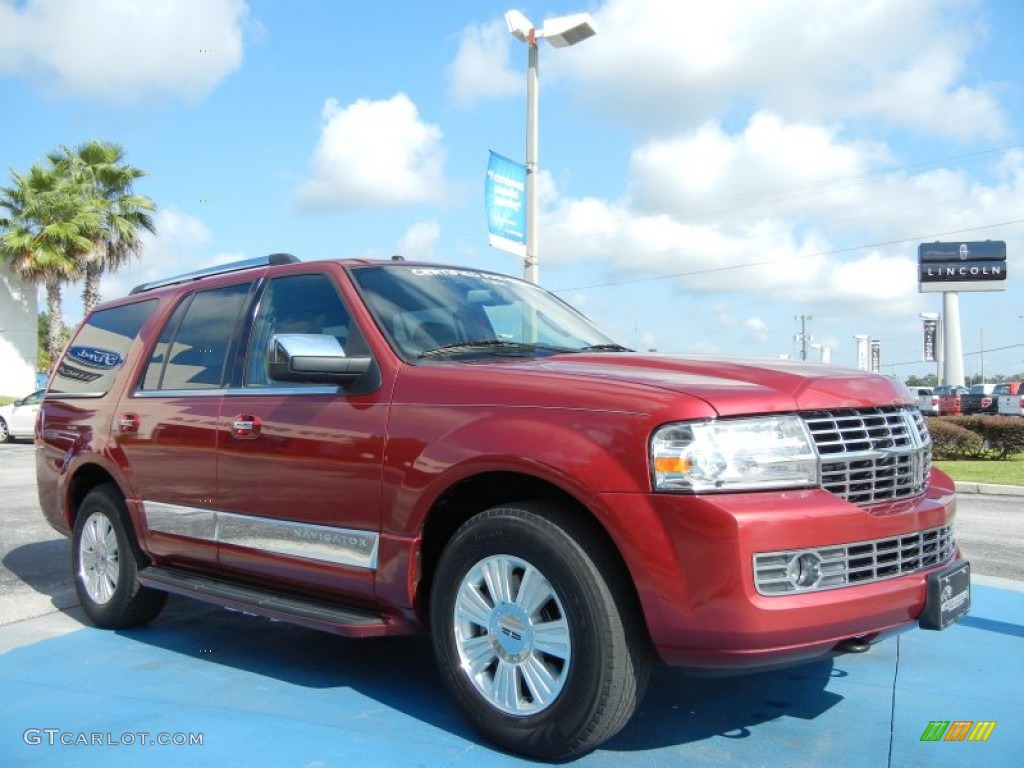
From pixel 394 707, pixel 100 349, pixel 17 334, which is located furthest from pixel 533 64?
pixel 17 334

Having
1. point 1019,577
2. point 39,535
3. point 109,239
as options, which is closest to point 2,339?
point 109,239

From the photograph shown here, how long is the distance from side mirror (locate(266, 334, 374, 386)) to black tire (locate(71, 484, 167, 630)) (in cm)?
193

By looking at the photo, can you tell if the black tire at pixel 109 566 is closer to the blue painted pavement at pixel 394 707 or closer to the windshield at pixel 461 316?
the blue painted pavement at pixel 394 707

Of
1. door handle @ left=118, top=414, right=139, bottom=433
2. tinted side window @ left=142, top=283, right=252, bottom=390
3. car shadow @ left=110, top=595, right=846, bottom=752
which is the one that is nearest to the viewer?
car shadow @ left=110, top=595, right=846, bottom=752

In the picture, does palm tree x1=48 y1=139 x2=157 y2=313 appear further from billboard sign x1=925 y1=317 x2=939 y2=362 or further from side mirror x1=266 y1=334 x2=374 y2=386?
billboard sign x1=925 y1=317 x2=939 y2=362

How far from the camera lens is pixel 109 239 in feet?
95.1

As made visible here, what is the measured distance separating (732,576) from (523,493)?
89 cm

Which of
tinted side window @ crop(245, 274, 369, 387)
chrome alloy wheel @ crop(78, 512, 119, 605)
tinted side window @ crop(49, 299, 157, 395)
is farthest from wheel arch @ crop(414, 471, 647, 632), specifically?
tinted side window @ crop(49, 299, 157, 395)

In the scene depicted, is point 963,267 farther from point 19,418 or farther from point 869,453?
point 869,453

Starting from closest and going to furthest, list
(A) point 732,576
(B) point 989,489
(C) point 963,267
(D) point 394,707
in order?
(A) point 732,576 < (D) point 394,707 < (B) point 989,489 < (C) point 963,267

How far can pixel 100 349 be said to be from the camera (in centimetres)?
576

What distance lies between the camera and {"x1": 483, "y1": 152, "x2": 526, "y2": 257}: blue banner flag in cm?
1160

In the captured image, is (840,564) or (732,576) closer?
(732,576)

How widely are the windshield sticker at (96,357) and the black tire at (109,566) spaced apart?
0.72 metres
